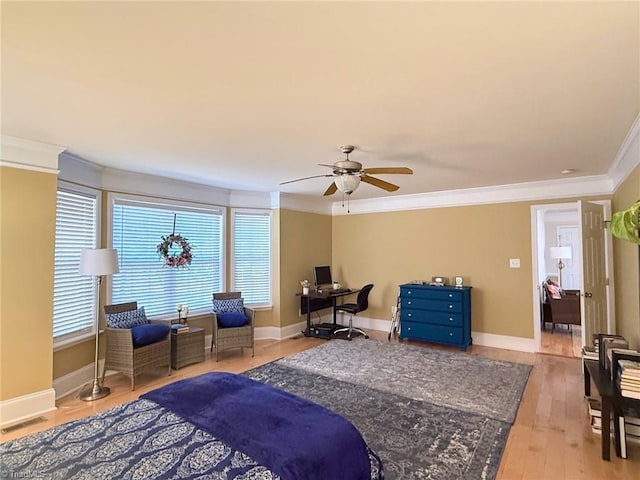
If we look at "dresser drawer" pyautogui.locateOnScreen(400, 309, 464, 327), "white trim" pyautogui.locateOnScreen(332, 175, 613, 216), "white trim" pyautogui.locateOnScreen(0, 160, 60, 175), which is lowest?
"dresser drawer" pyautogui.locateOnScreen(400, 309, 464, 327)

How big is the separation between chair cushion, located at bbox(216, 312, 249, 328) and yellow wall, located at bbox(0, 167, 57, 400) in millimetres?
1916

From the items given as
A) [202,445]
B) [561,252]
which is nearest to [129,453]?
[202,445]

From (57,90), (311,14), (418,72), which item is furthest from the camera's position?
(57,90)

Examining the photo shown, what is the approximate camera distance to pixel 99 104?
2365 millimetres

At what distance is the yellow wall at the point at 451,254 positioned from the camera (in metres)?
5.18

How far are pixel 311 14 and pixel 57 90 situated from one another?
5.77 ft

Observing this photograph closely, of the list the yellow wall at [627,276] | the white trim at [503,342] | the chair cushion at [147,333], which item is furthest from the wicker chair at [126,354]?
the yellow wall at [627,276]

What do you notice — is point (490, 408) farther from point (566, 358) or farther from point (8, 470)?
point (8, 470)

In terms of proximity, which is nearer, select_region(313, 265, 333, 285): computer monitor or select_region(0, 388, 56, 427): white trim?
select_region(0, 388, 56, 427): white trim

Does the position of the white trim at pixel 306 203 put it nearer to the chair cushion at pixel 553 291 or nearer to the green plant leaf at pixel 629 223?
the chair cushion at pixel 553 291

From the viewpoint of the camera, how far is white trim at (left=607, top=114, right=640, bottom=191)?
282 cm

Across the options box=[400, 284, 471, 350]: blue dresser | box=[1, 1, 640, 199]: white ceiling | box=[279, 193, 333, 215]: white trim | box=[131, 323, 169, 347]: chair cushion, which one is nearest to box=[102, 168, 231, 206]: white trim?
box=[1, 1, 640, 199]: white ceiling

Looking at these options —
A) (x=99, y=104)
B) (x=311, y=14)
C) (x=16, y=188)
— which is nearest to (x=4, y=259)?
(x=16, y=188)

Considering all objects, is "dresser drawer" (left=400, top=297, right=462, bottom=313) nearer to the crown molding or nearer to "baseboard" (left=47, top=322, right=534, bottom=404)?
"baseboard" (left=47, top=322, right=534, bottom=404)
